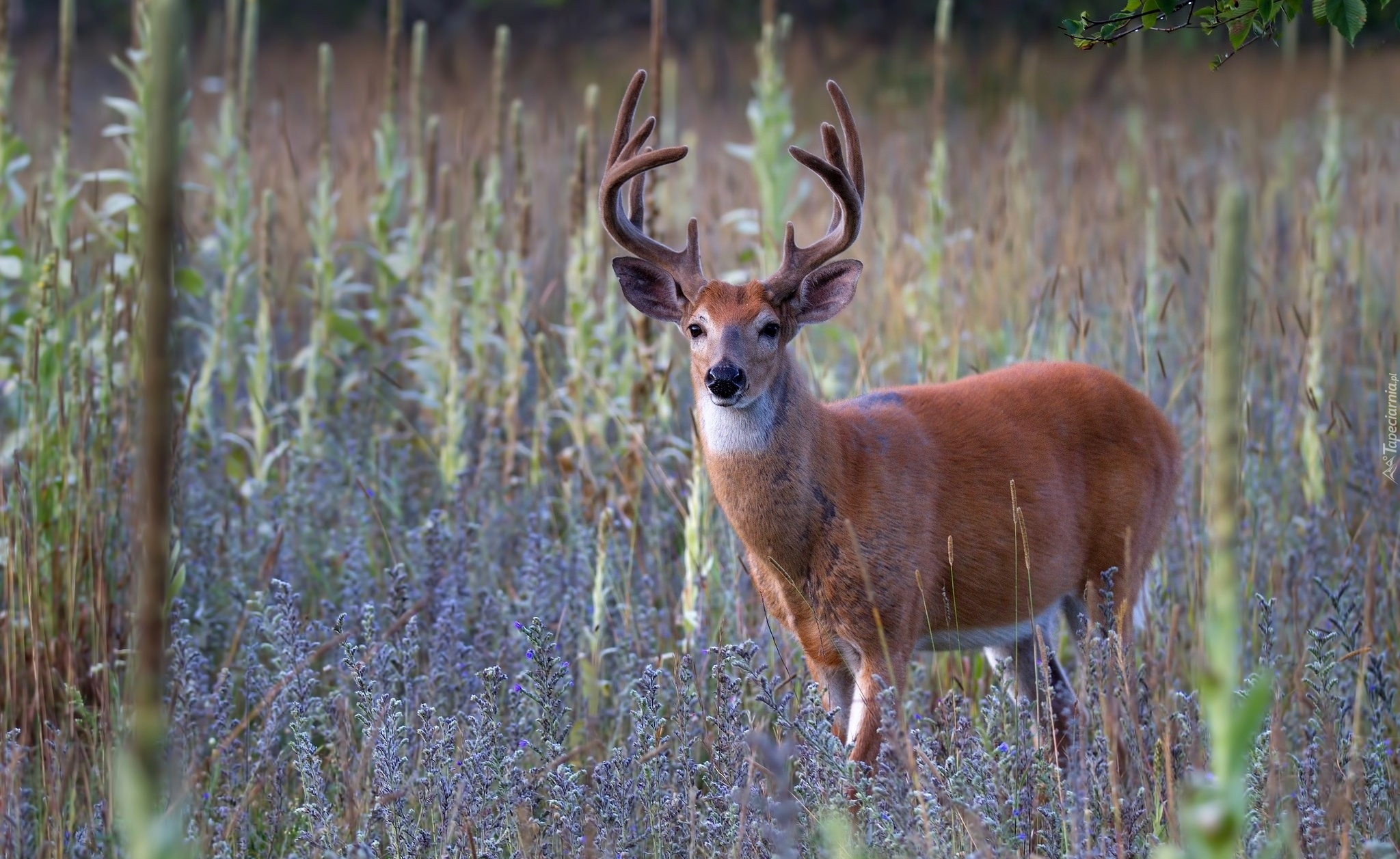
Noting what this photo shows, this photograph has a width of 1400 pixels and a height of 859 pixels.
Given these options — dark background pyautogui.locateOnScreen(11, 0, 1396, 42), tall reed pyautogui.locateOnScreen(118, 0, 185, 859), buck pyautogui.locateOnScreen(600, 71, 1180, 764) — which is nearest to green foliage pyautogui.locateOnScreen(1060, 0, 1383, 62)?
buck pyautogui.locateOnScreen(600, 71, 1180, 764)

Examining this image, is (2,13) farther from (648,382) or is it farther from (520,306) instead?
(648,382)

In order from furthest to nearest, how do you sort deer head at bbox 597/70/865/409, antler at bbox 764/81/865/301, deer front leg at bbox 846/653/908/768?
antler at bbox 764/81/865/301 → deer head at bbox 597/70/865/409 → deer front leg at bbox 846/653/908/768

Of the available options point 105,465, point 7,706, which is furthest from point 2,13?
point 7,706

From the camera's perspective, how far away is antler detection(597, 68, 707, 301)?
3199 millimetres

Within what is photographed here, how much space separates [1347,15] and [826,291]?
1451 mm

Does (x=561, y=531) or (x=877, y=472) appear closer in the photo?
(x=877, y=472)

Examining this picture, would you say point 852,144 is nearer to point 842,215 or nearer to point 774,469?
point 842,215

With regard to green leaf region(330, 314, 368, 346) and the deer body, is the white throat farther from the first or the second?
green leaf region(330, 314, 368, 346)

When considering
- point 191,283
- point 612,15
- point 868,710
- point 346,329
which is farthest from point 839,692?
point 612,15

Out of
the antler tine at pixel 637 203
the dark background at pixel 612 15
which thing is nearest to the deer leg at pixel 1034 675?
the antler tine at pixel 637 203

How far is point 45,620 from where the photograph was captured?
3180mm

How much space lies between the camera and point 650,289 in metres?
3.41

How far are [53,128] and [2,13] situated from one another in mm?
5817

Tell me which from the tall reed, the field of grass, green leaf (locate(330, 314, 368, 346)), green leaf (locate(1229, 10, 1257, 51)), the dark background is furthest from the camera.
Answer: the dark background
